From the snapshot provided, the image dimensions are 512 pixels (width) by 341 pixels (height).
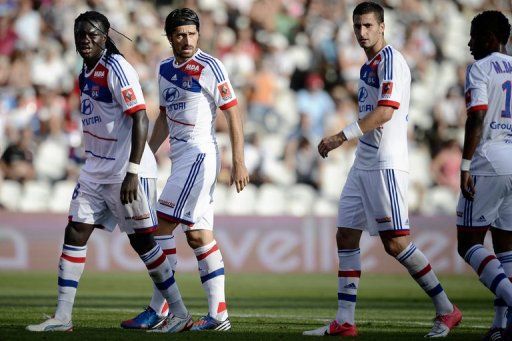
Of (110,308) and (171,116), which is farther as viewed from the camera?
(110,308)

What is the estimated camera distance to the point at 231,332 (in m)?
8.68

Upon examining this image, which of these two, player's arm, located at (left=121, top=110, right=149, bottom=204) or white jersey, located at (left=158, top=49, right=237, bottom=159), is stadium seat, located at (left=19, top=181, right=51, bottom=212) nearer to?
white jersey, located at (left=158, top=49, right=237, bottom=159)

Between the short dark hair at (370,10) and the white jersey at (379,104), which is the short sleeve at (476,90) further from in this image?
the short dark hair at (370,10)

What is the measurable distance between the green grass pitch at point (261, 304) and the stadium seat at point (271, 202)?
1.76m

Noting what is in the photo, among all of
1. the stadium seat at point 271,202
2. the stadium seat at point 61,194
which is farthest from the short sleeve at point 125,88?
the stadium seat at point 271,202

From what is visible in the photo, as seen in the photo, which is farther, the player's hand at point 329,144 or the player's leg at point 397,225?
the player's leg at point 397,225

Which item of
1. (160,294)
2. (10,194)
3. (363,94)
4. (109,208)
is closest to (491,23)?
(363,94)

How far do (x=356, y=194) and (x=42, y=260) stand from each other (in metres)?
9.42

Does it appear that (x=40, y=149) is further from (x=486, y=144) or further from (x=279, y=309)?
(x=486, y=144)

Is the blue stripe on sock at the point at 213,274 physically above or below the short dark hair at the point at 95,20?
below

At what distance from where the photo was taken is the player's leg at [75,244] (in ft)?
27.8

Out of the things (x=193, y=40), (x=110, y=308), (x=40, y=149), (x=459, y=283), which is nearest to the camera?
(x=193, y=40)

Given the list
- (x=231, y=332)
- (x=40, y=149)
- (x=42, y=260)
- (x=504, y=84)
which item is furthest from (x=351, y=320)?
(x=40, y=149)

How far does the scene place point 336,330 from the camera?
8586 mm
